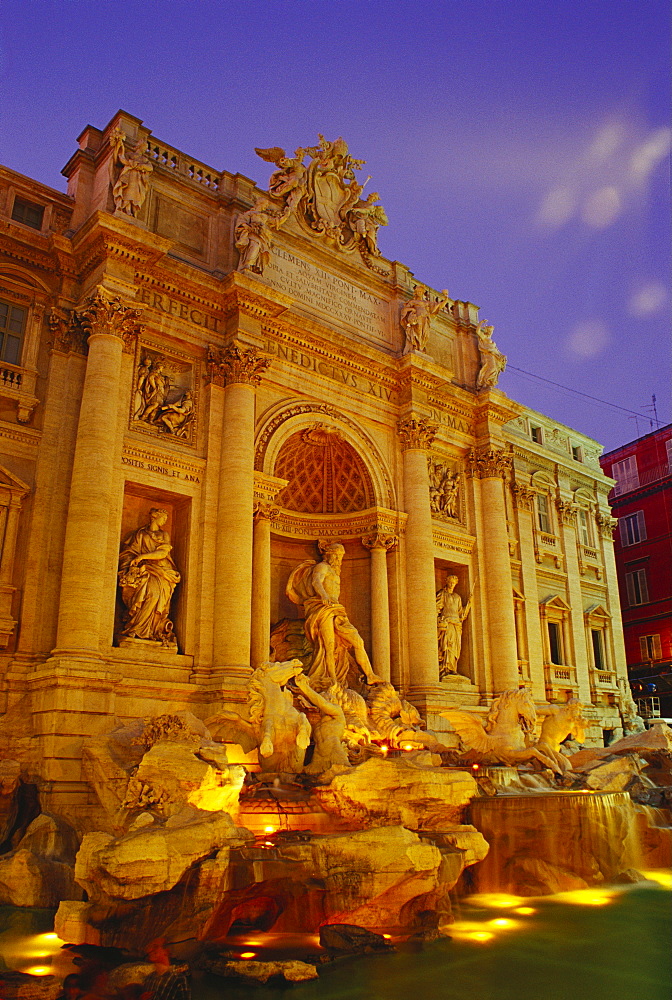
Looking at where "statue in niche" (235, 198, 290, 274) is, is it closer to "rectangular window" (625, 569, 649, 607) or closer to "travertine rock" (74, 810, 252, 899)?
"travertine rock" (74, 810, 252, 899)

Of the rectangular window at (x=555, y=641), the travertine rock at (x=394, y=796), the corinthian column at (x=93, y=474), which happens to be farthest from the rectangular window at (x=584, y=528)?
the travertine rock at (x=394, y=796)

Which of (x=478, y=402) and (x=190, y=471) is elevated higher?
(x=478, y=402)

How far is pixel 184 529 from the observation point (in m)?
17.8

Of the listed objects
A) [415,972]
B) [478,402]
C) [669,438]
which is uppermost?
[669,438]

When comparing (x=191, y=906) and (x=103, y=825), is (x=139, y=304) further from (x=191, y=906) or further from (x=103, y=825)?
(x=191, y=906)

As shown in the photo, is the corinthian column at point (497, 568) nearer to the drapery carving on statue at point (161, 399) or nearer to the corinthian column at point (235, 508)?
the corinthian column at point (235, 508)

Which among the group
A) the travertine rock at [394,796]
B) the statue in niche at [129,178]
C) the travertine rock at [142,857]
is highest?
the statue in niche at [129,178]

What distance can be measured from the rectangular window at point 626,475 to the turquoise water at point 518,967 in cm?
3084

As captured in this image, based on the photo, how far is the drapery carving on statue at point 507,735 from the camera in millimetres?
17266

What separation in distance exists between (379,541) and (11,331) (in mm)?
10115

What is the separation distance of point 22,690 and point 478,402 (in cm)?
1580

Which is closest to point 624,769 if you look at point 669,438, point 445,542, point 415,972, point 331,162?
point 445,542

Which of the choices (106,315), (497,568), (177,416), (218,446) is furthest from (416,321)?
(106,315)

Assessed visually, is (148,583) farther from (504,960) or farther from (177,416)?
(504,960)
